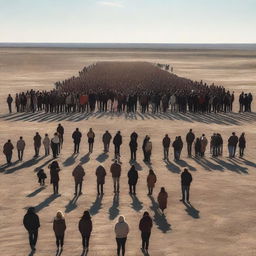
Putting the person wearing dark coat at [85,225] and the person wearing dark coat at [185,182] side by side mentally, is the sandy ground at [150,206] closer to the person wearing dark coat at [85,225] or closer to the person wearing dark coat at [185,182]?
the person wearing dark coat at [185,182]

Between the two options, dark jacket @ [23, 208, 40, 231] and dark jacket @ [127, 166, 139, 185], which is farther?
dark jacket @ [127, 166, 139, 185]

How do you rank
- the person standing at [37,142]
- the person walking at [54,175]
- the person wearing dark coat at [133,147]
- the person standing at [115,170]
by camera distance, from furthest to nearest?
the person standing at [37,142] < the person wearing dark coat at [133,147] < the person standing at [115,170] < the person walking at [54,175]

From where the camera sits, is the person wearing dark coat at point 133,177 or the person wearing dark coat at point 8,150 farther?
the person wearing dark coat at point 8,150

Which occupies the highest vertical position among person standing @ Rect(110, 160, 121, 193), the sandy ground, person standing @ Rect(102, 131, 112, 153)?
person standing @ Rect(110, 160, 121, 193)

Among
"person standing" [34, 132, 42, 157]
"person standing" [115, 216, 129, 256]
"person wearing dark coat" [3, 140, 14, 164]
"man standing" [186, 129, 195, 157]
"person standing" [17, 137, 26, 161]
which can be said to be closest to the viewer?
"person standing" [115, 216, 129, 256]

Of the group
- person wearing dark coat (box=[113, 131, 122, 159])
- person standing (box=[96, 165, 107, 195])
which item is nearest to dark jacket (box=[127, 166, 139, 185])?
person standing (box=[96, 165, 107, 195])

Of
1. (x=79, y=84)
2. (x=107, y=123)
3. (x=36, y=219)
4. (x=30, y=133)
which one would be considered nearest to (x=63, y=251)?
(x=36, y=219)

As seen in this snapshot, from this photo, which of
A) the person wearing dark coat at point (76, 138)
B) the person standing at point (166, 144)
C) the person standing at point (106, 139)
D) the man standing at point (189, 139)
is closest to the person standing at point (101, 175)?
the person standing at point (166, 144)

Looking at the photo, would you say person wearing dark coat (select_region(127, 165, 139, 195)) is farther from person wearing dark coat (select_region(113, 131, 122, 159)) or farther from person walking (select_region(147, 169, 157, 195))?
person wearing dark coat (select_region(113, 131, 122, 159))

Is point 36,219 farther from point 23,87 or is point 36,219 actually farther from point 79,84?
point 23,87
